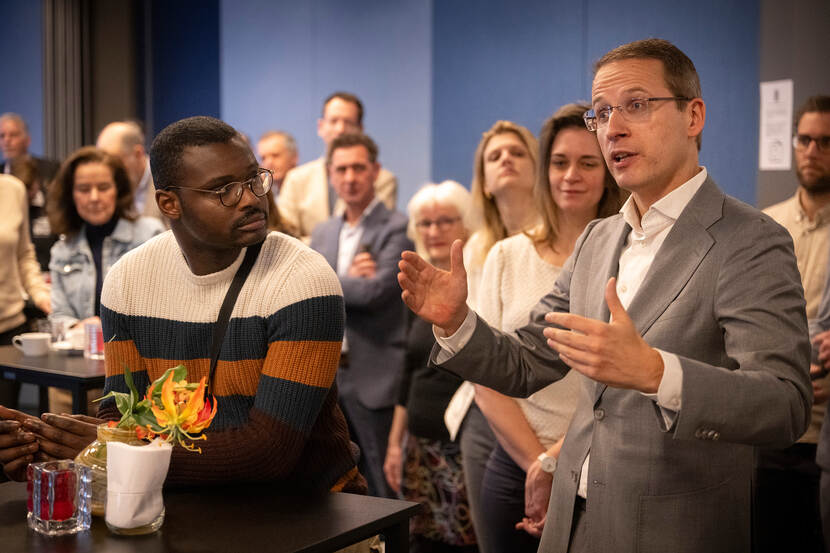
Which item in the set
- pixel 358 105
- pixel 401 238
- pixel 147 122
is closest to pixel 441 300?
pixel 401 238

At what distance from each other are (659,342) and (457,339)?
39cm

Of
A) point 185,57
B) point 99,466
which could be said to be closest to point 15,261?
point 99,466

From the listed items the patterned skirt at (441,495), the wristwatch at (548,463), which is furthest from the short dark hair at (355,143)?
the wristwatch at (548,463)

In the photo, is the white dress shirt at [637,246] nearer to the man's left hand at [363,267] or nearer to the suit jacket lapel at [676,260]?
the suit jacket lapel at [676,260]

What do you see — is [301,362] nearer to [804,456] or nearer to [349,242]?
[804,456]

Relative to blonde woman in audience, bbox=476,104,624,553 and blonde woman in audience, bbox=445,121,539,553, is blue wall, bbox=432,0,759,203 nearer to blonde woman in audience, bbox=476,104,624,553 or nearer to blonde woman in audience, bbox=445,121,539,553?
blonde woman in audience, bbox=445,121,539,553

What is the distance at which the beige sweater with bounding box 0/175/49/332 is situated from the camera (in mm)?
4246

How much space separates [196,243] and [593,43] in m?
3.70

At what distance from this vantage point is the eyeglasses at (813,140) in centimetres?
312

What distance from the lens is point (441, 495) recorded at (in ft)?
10.6

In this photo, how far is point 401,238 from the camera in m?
4.03

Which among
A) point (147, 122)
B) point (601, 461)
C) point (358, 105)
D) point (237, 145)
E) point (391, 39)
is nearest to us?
point (601, 461)

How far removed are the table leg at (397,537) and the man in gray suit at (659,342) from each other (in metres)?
0.31

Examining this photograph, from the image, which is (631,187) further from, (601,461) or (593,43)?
(593,43)
